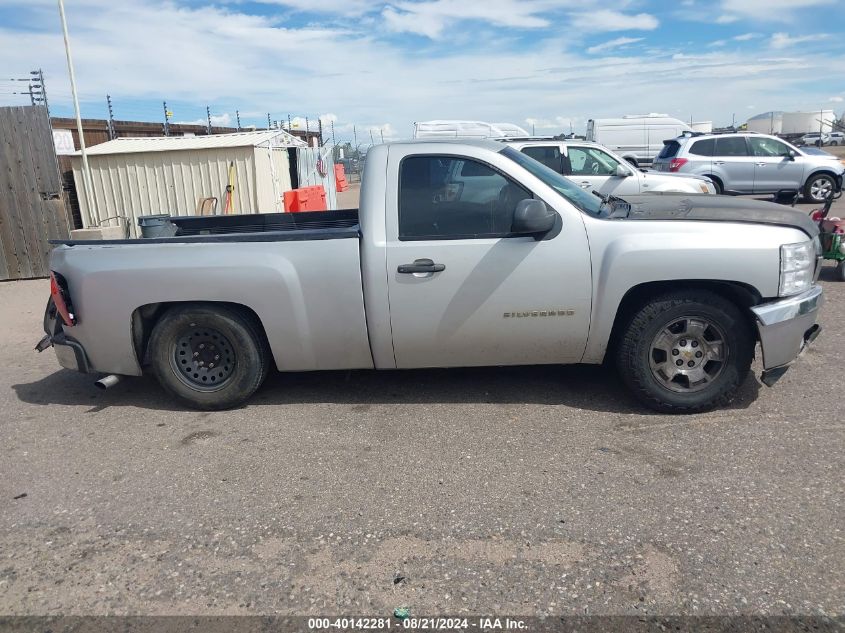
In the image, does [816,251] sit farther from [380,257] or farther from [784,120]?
[784,120]

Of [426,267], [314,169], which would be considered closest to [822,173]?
[314,169]

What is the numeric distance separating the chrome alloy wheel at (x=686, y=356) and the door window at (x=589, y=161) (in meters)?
8.97

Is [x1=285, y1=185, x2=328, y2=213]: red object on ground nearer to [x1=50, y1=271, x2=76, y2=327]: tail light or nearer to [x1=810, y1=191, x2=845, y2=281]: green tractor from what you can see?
[x1=50, y1=271, x2=76, y2=327]: tail light

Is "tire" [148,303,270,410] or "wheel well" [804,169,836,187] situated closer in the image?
"tire" [148,303,270,410]

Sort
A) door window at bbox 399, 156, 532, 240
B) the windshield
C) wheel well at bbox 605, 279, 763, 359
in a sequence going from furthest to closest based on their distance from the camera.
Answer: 1. the windshield
2. door window at bbox 399, 156, 532, 240
3. wheel well at bbox 605, 279, 763, 359

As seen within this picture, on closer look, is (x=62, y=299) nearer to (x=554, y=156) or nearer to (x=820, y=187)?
(x=554, y=156)

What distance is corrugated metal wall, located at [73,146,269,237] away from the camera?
13234 millimetres

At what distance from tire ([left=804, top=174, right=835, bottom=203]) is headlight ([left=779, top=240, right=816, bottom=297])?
46.9ft

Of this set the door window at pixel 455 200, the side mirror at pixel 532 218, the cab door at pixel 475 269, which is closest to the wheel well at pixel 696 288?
the cab door at pixel 475 269

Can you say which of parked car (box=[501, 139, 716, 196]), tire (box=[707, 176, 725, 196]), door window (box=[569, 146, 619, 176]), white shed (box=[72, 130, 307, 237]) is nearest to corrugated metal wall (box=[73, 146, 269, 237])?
white shed (box=[72, 130, 307, 237])

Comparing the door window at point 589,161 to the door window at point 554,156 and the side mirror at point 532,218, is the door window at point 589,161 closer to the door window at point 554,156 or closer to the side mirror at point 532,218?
the door window at point 554,156

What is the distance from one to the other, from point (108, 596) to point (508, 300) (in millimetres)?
2728

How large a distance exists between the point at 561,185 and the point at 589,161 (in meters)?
8.63

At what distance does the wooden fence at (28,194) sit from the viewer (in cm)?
1010
